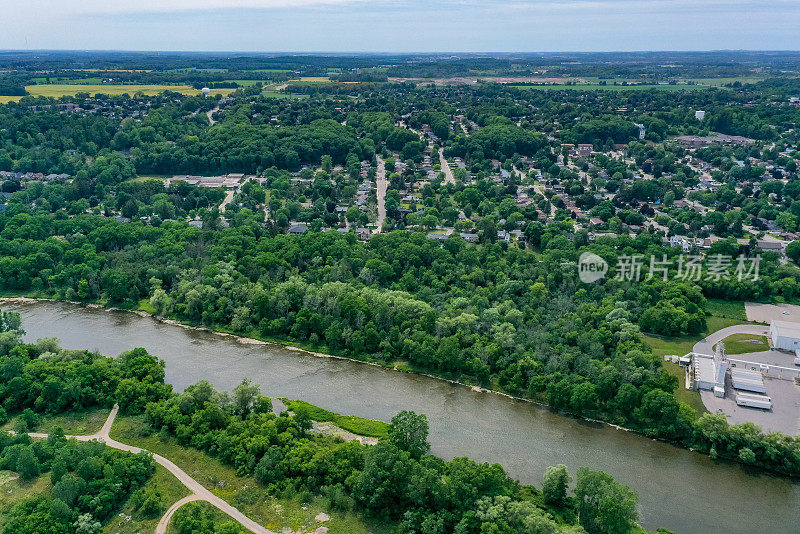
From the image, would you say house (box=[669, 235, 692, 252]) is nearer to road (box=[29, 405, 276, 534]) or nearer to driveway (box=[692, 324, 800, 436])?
driveway (box=[692, 324, 800, 436])

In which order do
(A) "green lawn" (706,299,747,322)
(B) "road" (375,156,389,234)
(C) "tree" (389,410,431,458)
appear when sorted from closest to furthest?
(C) "tree" (389,410,431,458) < (A) "green lawn" (706,299,747,322) < (B) "road" (375,156,389,234)

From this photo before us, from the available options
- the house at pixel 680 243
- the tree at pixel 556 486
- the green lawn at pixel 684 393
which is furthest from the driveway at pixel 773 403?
the house at pixel 680 243

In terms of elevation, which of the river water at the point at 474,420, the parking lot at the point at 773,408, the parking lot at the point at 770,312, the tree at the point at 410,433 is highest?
the tree at the point at 410,433

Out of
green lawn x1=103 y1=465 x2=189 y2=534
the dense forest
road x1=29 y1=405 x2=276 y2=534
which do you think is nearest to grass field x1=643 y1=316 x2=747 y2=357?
the dense forest

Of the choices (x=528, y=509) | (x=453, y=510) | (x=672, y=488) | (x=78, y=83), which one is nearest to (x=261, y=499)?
(x=453, y=510)

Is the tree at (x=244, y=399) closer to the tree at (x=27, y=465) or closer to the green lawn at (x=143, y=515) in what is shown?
the green lawn at (x=143, y=515)

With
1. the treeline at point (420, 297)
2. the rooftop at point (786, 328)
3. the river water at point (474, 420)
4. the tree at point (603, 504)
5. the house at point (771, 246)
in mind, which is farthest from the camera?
the house at point (771, 246)

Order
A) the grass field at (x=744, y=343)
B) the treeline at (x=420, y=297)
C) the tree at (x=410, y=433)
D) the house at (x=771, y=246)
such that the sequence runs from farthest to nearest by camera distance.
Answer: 1. the house at (x=771, y=246)
2. the grass field at (x=744, y=343)
3. the treeline at (x=420, y=297)
4. the tree at (x=410, y=433)

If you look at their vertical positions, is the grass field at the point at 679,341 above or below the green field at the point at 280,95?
below
